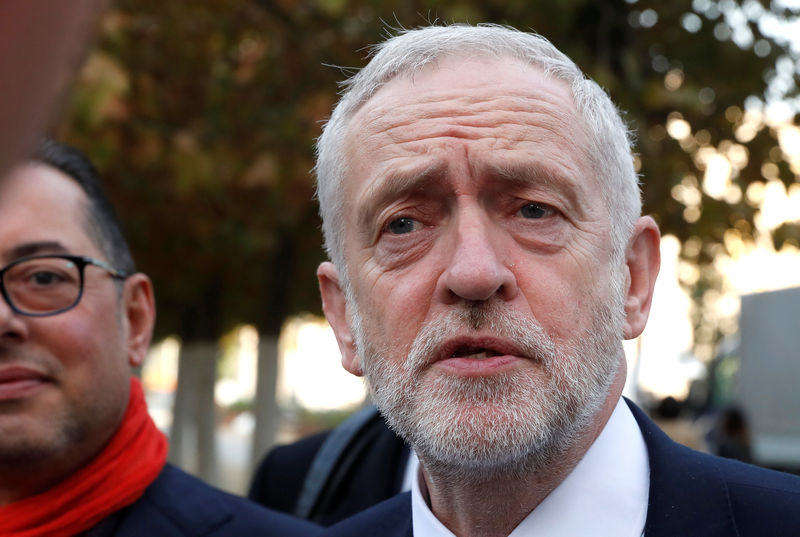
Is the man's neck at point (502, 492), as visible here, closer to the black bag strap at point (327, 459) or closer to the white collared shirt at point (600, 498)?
the white collared shirt at point (600, 498)

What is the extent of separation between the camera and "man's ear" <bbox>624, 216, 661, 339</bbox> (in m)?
2.08

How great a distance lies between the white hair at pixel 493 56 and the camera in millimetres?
→ 2045

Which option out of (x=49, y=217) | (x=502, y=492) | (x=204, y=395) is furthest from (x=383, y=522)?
(x=204, y=395)

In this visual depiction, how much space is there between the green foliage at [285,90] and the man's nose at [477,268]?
3808 mm

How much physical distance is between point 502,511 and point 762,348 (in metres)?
10.5

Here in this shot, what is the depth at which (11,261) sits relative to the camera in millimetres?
2451

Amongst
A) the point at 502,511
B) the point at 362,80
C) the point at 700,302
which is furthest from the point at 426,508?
the point at 700,302

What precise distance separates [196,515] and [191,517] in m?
0.02

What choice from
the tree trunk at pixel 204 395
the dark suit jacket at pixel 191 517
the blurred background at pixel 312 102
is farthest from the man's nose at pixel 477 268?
the tree trunk at pixel 204 395

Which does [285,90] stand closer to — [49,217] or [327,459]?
[327,459]

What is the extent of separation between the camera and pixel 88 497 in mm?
2480

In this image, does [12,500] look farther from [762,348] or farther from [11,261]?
[762,348]

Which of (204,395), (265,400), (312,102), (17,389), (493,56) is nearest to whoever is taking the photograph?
(493,56)

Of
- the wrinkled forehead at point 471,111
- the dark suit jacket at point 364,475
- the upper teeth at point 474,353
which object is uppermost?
the wrinkled forehead at point 471,111
